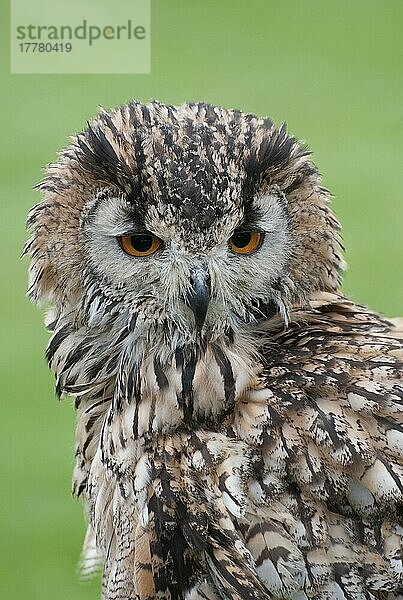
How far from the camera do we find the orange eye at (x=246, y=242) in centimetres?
362

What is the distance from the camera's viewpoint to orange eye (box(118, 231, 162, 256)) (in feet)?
11.8

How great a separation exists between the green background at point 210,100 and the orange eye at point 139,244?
2465mm

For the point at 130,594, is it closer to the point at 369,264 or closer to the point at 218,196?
the point at 218,196

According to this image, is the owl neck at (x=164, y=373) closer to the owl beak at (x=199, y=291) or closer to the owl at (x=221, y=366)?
the owl at (x=221, y=366)

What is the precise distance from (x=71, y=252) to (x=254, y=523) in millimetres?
998

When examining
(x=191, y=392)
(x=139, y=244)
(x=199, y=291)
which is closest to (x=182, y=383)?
(x=191, y=392)

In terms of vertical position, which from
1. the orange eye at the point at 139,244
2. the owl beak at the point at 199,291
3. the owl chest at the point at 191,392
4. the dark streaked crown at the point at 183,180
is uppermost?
the dark streaked crown at the point at 183,180

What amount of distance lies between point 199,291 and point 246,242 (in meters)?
0.23

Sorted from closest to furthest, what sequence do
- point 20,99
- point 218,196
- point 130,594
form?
point 218,196 → point 130,594 → point 20,99

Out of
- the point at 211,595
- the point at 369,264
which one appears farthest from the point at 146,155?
the point at 369,264

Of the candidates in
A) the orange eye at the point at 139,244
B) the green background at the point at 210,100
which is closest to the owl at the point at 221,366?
the orange eye at the point at 139,244

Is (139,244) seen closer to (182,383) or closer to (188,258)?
(188,258)

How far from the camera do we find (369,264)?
799cm

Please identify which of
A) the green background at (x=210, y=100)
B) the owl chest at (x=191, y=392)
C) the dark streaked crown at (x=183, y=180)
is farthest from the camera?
the green background at (x=210, y=100)
